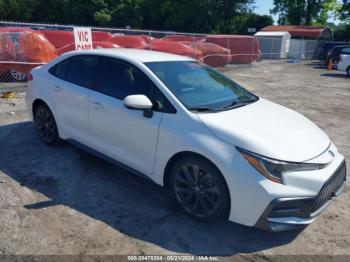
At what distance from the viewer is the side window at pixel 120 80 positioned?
3.89 m

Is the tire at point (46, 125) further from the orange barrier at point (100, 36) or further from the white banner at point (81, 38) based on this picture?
the orange barrier at point (100, 36)

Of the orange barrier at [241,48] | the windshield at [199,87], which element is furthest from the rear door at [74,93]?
the orange barrier at [241,48]

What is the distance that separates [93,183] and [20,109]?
13.9 ft

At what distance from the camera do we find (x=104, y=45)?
42.3 ft

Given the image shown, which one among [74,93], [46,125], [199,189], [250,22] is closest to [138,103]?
[199,189]

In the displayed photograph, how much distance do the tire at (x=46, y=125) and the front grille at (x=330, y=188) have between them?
3.66 meters

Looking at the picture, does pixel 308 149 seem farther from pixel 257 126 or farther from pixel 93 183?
pixel 93 183

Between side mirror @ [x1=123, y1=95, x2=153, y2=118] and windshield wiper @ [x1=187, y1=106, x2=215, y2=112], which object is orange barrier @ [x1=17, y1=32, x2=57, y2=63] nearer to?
side mirror @ [x1=123, y1=95, x2=153, y2=118]

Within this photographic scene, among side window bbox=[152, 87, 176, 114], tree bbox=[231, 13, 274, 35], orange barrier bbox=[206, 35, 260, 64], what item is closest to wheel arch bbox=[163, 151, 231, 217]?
side window bbox=[152, 87, 176, 114]

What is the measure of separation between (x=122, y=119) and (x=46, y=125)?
6.28 ft

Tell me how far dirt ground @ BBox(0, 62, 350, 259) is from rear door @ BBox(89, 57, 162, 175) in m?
0.44

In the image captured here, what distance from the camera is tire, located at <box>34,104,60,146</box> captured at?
514 cm

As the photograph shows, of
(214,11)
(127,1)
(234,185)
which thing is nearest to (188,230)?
(234,185)

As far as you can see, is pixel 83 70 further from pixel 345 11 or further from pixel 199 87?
pixel 345 11
